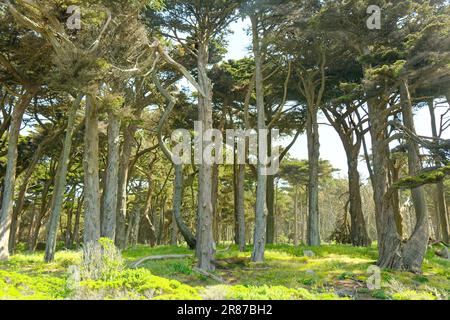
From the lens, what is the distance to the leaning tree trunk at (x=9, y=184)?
14.8 m

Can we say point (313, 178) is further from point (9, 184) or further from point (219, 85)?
point (9, 184)

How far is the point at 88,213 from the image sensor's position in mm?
12781

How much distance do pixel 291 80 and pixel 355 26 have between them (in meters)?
5.92

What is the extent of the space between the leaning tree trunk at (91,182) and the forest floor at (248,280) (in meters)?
1.12

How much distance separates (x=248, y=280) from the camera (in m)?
10.8

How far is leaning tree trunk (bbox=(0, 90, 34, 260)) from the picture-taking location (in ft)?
48.6

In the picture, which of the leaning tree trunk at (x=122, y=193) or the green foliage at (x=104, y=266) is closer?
the green foliage at (x=104, y=266)

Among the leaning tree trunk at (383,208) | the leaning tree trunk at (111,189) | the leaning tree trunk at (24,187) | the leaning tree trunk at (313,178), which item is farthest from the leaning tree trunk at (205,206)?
the leaning tree trunk at (24,187)

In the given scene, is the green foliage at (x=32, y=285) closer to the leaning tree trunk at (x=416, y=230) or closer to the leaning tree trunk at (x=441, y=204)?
the leaning tree trunk at (x=416, y=230)

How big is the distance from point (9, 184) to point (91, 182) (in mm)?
5013

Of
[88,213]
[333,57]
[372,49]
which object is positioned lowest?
[88,213]

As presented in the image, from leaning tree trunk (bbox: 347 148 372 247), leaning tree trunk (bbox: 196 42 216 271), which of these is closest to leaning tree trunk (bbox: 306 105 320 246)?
leaning tree trunk (bbox: 347 148 372 247)
